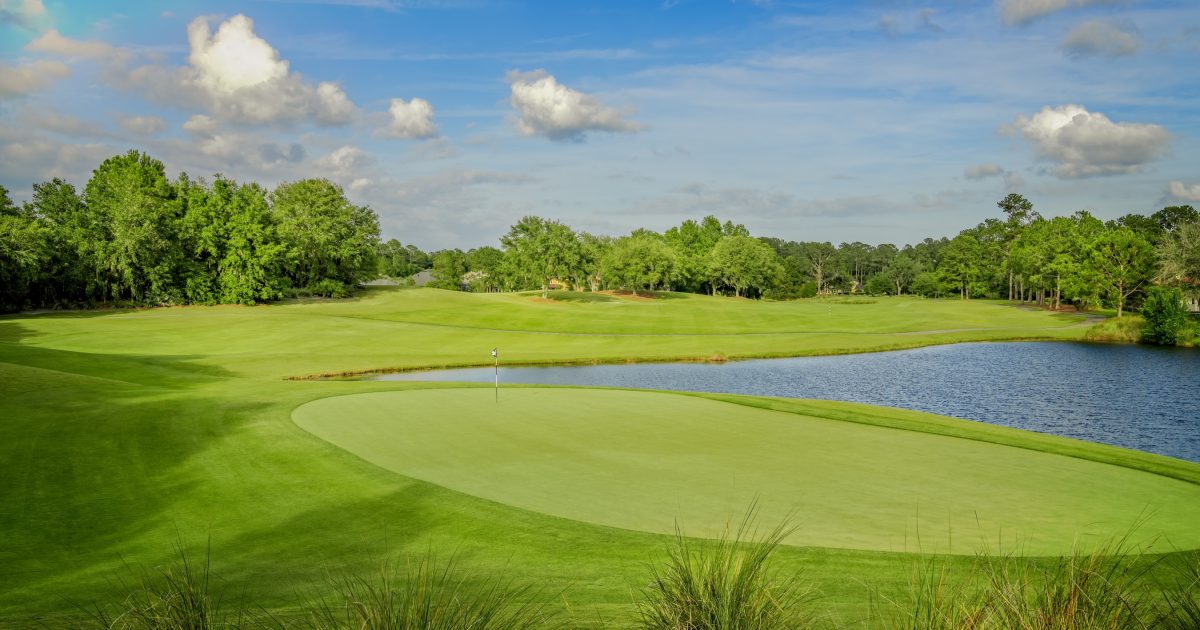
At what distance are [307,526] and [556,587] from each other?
13.1 ft

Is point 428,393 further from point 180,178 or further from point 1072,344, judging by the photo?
point 180,178

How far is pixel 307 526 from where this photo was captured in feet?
29.7

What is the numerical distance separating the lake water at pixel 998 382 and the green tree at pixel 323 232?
132 ft

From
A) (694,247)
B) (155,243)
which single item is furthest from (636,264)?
(155,243)

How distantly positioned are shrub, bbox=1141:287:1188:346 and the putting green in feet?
142

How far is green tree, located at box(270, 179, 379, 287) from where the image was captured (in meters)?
67.7

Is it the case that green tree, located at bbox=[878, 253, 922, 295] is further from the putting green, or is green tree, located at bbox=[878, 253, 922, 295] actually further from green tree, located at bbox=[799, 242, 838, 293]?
the putting green

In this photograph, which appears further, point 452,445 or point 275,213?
point 275,213

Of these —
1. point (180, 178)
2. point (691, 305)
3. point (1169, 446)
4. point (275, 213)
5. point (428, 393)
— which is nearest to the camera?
point (1169, 446)

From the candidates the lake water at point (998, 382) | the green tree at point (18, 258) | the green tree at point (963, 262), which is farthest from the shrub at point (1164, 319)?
the green tree at point (18, 258)

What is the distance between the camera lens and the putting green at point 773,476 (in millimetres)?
9000

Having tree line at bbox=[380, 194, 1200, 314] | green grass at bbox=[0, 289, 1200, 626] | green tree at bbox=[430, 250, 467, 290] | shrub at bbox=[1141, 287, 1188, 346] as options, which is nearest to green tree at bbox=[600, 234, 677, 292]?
tree line at bbox=[380, 194, 1200, 314]

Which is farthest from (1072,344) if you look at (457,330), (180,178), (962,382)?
(180,178)

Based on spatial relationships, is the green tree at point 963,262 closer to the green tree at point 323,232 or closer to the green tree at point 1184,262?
the green tree at point 1184,262
